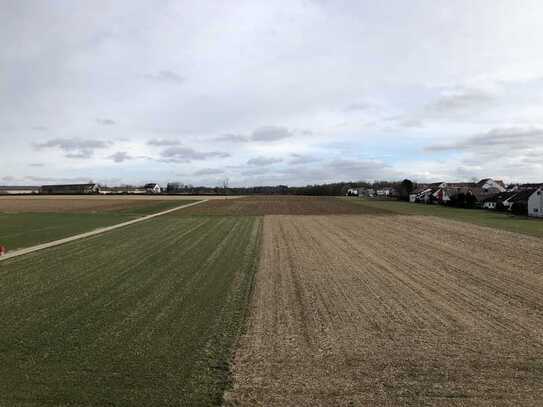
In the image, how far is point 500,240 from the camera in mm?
28453

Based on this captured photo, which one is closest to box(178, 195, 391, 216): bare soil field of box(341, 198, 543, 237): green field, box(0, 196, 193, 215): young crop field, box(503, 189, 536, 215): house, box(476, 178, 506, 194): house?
box(341, 198, 543, 237): green field

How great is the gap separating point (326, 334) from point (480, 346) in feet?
9.17

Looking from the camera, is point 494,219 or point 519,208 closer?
point 494,219

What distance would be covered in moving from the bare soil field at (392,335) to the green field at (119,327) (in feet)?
2.28

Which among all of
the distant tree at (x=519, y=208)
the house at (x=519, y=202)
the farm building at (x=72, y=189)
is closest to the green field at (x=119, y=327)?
the distant tree at (x=519, y=208)

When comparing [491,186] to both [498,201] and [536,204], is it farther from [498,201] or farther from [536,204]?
[536,204]

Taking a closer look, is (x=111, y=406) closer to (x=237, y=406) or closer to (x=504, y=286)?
(x=237, y=406)

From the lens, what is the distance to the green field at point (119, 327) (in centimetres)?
649

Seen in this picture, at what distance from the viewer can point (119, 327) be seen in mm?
9539

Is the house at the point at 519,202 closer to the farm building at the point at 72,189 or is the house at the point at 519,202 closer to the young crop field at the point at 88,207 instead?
the young crop field at the point at 88,207

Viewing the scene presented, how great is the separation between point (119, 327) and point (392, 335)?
545 cm

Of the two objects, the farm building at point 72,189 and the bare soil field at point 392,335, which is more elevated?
the farm building at point 72,189

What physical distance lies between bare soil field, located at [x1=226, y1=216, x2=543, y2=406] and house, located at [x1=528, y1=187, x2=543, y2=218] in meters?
48.1

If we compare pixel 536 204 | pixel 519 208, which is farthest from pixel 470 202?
pixel 536 204
